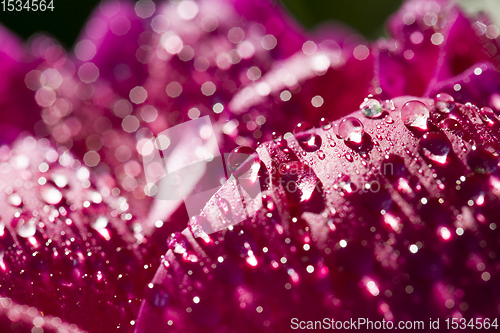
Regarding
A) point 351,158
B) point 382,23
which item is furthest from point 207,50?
point 382,23

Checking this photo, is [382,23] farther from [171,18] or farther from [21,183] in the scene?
[21,183]

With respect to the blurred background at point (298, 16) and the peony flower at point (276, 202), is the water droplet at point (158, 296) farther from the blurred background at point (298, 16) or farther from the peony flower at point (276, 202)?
the blurred background at point (298, 16)

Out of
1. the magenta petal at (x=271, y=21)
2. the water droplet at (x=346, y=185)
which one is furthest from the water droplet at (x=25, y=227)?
the magenta petal at (x=271, y=21)

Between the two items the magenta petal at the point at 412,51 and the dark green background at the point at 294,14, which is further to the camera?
the dark green background at the point at 294,14

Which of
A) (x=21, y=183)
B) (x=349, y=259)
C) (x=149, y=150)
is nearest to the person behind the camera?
(x=349, y=259)

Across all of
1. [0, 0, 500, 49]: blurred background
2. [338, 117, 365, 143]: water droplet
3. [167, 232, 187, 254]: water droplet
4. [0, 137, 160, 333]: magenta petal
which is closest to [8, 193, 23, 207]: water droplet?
[0, 137, 160, 333]: magenta petal

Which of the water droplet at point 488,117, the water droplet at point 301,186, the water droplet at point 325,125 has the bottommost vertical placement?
the water droplet at point 301,186

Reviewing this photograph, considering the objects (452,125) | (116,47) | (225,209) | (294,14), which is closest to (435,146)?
(452,125)

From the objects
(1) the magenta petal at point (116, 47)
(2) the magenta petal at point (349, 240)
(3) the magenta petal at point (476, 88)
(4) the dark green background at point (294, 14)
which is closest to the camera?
(2) the magenta petal at point (349, 240)
